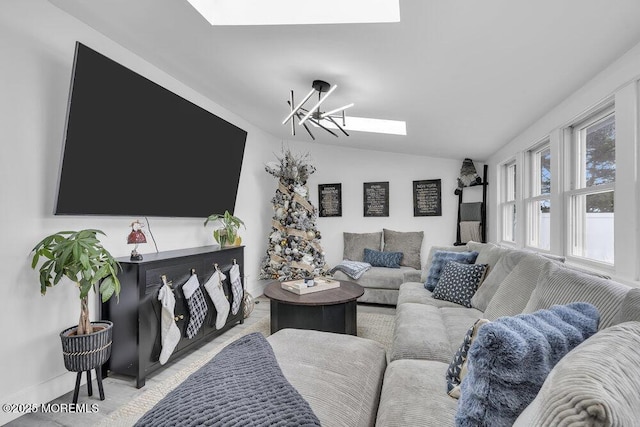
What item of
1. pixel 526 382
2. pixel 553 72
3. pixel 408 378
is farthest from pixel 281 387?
pixel 553 72

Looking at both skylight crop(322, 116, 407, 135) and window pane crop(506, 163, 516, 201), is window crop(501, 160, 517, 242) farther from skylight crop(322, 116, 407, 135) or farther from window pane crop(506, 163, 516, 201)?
skylight crop(322, 116, 407, 135)

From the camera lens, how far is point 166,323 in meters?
2.32

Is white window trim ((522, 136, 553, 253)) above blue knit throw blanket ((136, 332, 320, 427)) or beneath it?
above

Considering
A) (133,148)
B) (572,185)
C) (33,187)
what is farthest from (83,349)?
(572,185)

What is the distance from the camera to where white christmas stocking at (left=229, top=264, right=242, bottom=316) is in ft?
10.6

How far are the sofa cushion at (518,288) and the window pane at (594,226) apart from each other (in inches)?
22.6

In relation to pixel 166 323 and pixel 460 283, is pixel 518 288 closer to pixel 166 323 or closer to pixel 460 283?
pixel 460 283

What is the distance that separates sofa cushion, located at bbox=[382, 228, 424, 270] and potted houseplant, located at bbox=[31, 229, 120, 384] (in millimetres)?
3839

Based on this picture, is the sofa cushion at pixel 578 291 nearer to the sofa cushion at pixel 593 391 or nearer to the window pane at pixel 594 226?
the sofa cushion at pixel 593 391

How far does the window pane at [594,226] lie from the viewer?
6.59 ft

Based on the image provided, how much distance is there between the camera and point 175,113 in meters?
2.71

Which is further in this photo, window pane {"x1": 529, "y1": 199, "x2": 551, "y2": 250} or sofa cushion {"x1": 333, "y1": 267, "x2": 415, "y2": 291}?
sofa cushion {"x1": 333, "y1": 267, "x2": 415, "y2": 291}

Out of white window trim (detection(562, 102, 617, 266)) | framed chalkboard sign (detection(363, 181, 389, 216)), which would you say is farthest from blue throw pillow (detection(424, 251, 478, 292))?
framed chalkboard sign (detection(363, 181, 389, 216))

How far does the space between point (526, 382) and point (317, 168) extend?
4873mm
